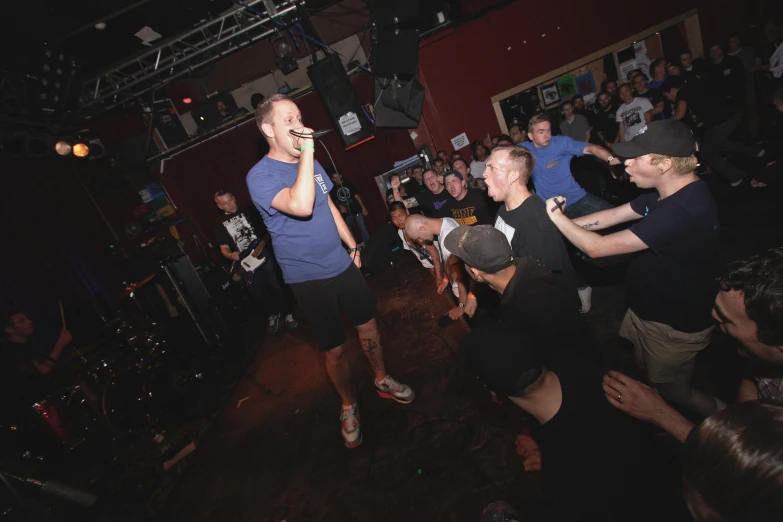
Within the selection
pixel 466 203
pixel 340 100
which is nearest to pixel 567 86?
pixel 340 100

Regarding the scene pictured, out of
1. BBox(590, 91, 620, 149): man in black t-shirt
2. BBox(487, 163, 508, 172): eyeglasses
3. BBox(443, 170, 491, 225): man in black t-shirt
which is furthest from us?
BBox(590, 91, 620, 149): man in black t-shirt

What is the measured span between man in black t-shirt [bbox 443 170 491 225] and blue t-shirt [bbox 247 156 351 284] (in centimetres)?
194

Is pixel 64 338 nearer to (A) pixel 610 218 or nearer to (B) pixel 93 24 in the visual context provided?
(B) pixel 93 24

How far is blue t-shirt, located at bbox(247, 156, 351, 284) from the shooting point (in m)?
2.18

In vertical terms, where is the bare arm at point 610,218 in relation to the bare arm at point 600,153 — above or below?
below

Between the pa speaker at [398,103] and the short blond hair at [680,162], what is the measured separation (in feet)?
22.8

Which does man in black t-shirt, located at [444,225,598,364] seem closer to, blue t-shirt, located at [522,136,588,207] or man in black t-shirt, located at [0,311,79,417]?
blue t-shirt, located at [522,136,588,207]

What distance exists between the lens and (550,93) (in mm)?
8547

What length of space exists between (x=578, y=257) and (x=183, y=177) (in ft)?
29.5

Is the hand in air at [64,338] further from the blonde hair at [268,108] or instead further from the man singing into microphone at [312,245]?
the blonde hair at [268,108]

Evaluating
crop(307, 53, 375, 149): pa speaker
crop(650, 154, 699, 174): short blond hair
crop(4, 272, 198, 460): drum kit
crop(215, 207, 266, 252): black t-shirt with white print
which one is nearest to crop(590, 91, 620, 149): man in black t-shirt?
crop(307, 53, 375, 149): pa speaker

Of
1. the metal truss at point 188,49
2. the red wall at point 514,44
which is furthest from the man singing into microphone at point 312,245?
the red wall at point 514,44

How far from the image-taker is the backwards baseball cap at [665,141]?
1.82 meters

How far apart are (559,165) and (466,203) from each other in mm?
1087
